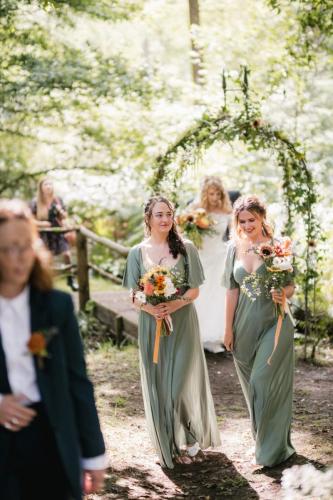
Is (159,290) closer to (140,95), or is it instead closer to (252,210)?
(252,210)

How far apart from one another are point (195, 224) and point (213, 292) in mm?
1016

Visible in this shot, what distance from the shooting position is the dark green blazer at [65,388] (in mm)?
2637

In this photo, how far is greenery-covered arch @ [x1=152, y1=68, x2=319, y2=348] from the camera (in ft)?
26.4

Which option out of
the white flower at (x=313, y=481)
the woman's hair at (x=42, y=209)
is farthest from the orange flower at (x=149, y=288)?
the woman's hair at (x=42, y=209)

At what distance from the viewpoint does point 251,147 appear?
837cm

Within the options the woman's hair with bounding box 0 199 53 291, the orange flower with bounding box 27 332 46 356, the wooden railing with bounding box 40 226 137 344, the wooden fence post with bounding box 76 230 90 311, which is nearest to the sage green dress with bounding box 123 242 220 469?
the woman's hair with bounding box 0 199 53 291

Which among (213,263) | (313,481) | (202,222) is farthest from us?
(213,263)

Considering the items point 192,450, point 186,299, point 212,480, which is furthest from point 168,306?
point 212,480

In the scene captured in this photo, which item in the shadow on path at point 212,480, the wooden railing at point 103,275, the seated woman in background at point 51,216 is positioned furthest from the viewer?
the seated woman in background at point 51,216

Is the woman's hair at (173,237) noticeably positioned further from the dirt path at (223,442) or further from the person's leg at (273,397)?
the dirt path at (223,442)

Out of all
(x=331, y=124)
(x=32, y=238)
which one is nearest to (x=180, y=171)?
(x=32, y=238)

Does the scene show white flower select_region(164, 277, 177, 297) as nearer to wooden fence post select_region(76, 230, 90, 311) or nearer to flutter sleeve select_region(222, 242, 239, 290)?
flutter sleeve select_region(222, 242, 239, 290)

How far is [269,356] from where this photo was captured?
5.64m

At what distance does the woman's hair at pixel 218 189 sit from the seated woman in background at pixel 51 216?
361 centimetres
